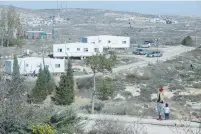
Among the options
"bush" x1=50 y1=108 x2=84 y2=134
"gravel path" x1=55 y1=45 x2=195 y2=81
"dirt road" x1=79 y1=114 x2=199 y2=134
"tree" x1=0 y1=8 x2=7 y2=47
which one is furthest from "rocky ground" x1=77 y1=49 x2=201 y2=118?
"tree" x1=0 y1=8 x2=7 y2=47

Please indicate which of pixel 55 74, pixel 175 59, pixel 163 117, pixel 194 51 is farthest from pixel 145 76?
pixel 163 117

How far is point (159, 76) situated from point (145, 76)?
173 centimetres

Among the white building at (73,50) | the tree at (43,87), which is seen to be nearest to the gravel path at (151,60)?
the tree at (43,87)

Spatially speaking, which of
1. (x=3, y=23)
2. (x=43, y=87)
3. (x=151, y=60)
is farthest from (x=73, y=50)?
(x=43, y=87)

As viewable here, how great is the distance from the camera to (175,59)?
50.8m

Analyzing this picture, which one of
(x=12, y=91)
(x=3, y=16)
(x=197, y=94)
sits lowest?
(x=197, y=94)

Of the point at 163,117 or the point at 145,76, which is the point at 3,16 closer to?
the point at 145,76

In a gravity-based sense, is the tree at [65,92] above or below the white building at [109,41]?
below

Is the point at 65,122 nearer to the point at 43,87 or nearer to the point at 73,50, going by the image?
the point at 43,87

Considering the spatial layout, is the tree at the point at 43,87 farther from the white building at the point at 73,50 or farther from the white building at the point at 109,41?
the white building at the point at 109,41

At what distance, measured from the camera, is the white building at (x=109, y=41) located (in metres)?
58.9

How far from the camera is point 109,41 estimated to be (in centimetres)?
5991

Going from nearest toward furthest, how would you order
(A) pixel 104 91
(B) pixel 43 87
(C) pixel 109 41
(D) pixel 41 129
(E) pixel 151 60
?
1. (D) pixel 41 129
2. (A) pixel 104 91
3. (B) pixel 43 87
4. (E) pixel 151 60
5. (C) pixel 109 41

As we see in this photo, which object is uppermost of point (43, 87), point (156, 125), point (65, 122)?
point (65, 122)
